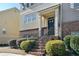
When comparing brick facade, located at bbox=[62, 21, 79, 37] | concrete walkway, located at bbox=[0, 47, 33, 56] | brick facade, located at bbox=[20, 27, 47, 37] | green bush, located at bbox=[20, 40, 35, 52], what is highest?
brick facade, located at bbox=[62, 21, 79, 37]

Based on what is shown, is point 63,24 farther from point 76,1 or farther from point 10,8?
point 10,8

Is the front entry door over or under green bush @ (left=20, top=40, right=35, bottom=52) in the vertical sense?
over

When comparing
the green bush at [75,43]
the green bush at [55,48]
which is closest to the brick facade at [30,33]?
the green bush at [55,48]

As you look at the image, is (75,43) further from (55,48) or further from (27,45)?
(27,45)

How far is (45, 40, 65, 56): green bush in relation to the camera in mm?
7414

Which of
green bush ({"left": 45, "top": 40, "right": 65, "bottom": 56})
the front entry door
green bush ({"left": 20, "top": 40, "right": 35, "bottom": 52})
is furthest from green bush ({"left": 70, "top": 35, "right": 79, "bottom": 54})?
green bush ({"left": 20, "top": 40, "right": 35, "bottom": 52})

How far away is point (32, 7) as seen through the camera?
7523 millimetres

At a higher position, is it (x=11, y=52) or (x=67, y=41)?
(x=67, y=41)

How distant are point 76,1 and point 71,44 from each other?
0.67m

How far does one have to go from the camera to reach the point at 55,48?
24.5ft

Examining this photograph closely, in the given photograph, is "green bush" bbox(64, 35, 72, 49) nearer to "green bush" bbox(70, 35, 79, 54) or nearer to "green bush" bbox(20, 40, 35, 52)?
"green bush" bbox(70, 35, 79, 54)

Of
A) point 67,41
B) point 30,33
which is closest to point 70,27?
point 67,41

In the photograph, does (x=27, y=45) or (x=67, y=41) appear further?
(x=27, y=45)

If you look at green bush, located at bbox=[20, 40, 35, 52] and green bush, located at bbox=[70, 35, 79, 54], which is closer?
green bush, located at bbox=[70, 35, 79, 54]
